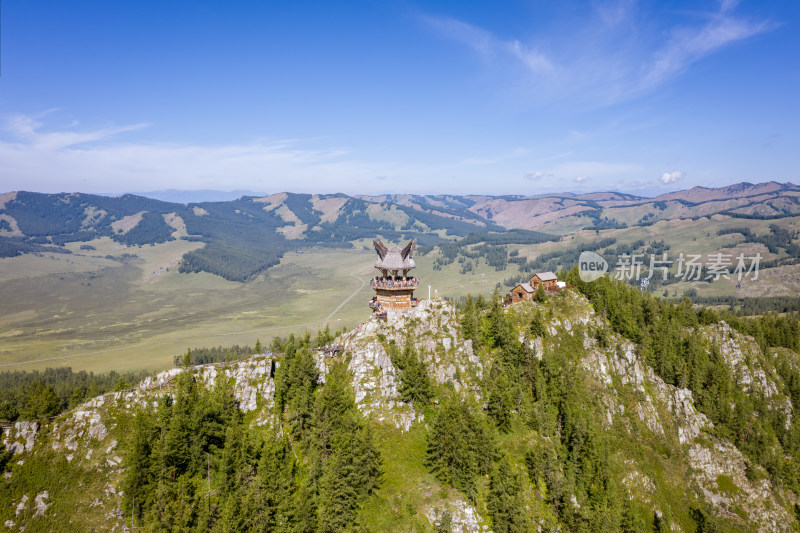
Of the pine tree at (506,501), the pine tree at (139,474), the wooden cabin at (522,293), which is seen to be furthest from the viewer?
the wooden cabin at (522,293)

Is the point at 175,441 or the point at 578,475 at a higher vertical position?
the point at 175,441

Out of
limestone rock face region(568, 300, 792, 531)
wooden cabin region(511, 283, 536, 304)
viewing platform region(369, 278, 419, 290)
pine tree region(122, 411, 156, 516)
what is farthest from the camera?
wooden cabin region(511, 283, 536, 304)

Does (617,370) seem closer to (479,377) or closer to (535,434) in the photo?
(535,434)

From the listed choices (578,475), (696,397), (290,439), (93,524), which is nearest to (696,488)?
(696,397)

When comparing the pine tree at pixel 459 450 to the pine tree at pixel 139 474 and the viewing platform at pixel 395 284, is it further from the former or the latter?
the pine tree at pixel 139 474

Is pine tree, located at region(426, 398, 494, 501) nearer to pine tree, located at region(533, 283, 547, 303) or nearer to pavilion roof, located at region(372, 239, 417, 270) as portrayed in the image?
pavilion roof, located at region(372, 239, 417, 270)

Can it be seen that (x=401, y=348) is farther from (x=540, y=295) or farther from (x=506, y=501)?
(x=540, y=295)

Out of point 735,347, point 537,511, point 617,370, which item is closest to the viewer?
point 537,511

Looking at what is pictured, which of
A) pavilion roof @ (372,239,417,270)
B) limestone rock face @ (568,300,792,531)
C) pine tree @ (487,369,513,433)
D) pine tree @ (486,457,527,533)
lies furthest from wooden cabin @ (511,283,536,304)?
pine tree @ (486,457,527,533)

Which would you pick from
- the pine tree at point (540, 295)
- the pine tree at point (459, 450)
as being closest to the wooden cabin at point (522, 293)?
the pine tree at point (540, 295)
